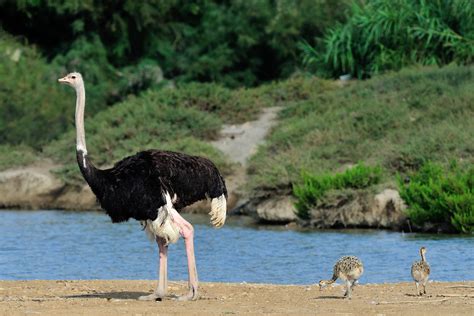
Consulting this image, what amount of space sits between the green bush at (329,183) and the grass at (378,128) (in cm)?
36

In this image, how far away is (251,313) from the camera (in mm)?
10930

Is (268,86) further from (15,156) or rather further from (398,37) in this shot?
(15,156)

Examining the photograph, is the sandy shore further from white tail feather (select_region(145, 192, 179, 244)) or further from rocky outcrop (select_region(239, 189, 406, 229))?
rocky outcrop (select_region(239, 189, 406, 229))

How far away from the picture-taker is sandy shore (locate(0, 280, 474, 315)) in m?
11.1

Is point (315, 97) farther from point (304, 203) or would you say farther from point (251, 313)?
point (251, 313)

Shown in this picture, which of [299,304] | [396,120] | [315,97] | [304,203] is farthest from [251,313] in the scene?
[315,97]

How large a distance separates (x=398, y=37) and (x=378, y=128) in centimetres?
604

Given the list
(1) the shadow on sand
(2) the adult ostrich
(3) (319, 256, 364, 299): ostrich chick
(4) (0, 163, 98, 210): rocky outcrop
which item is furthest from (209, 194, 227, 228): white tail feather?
(4) (0, 163, 98, 210): rocky outcrop

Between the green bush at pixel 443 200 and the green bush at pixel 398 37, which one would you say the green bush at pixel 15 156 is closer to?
the green bush at pixel 398 37

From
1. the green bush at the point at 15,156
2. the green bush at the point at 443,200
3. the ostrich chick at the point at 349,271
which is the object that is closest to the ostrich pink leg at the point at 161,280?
the ostrich chick at the point at 349,271

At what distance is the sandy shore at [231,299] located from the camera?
11.1 metres

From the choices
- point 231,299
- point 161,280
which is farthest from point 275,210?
point 231,299

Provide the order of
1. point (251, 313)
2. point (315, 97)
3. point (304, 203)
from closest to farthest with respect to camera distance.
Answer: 1. point (251, 313)
2. point (304, 203)
3. point (315, 97)

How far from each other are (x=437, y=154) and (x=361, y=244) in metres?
4.75
